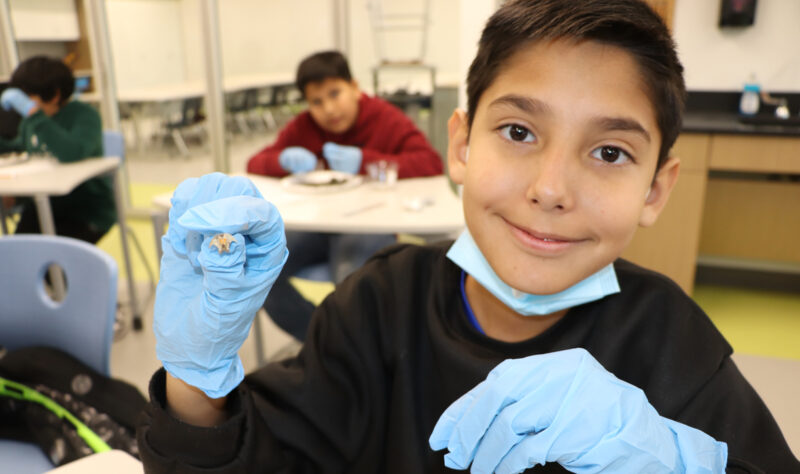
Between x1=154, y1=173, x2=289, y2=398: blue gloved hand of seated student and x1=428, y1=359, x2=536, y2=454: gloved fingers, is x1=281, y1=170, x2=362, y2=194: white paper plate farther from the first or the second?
x1=428, y1=359, x2=536, y2=454: gloved fingers

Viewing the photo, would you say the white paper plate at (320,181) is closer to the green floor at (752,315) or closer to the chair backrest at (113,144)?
the green floor at (752,315)

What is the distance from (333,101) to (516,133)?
1.71 metres

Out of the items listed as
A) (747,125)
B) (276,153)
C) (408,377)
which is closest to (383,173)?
(276,153)

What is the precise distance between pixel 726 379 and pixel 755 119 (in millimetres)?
2418

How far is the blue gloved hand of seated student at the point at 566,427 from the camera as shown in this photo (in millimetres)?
543

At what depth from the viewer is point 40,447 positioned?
111 cm

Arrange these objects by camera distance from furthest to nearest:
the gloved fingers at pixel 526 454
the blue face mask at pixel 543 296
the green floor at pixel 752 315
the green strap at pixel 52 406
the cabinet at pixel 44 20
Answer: the cabinet at pixel 44 20, the green floor at pixel 752 315, the green strap at pixel 52 406, the blue face mask at pixel 543 296, the gloved fingers at pixel 526 454

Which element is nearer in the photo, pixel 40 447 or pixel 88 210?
pixel 40 447

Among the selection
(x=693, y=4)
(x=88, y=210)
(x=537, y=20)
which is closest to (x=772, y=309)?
(x=693, y=4)

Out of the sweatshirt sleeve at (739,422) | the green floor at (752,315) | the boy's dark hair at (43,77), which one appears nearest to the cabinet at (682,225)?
the green floor at (752,315)

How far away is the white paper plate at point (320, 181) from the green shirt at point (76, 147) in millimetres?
960

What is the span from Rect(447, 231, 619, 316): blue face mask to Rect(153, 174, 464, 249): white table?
0.88 metres

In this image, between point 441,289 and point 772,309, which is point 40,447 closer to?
point 441,289

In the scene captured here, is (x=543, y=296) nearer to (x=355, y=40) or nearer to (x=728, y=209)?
(x=728, y=209)
